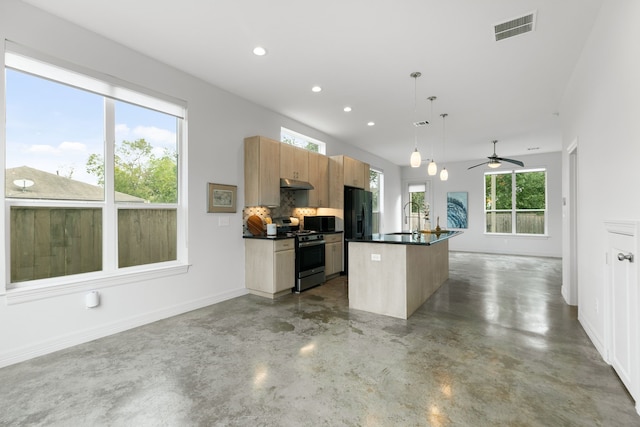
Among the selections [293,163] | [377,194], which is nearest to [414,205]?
[377,194]

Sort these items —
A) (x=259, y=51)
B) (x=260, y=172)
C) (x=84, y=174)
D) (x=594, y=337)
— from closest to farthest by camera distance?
(x=594, y=337) → (x=84, y=174) → (x=259, y=51) → (x=260, y=172)

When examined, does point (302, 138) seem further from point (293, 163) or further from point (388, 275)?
point (388, 275)

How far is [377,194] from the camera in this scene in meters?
9.54

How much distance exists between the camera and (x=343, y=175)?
20.3ft

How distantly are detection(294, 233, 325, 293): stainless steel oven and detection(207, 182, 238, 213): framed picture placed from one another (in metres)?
1.15

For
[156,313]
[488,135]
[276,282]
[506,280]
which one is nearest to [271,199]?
[276,282]

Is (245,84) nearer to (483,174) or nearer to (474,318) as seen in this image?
(474,318)

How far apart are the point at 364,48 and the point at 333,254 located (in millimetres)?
3648

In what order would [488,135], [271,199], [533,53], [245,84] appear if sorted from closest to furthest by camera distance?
[533,53] → [245,84] → [271,199] → [488,135]

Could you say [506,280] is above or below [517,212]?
below

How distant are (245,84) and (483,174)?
8.20 meters

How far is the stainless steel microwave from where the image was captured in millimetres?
5684

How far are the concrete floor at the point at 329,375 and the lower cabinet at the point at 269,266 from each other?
0.70 meters

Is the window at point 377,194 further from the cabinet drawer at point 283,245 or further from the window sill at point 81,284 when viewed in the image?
the window sill at point 81,284
